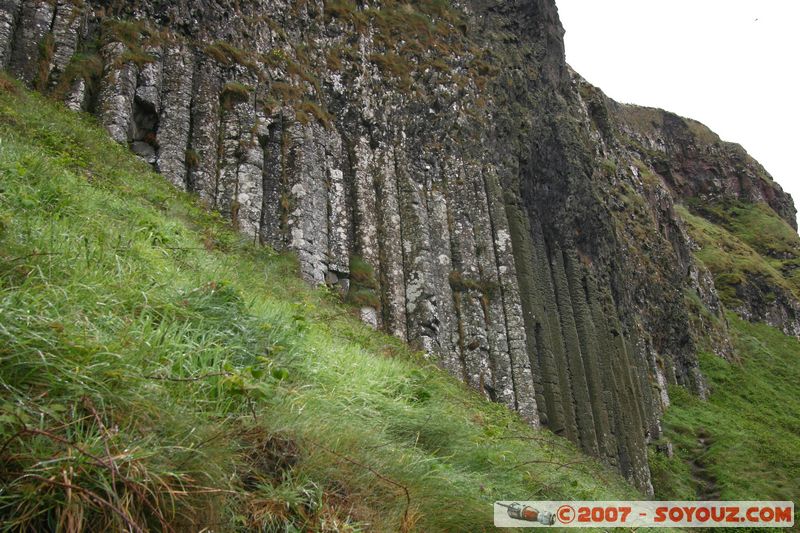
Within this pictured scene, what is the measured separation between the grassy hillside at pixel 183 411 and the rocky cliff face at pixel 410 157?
10412 millimetres

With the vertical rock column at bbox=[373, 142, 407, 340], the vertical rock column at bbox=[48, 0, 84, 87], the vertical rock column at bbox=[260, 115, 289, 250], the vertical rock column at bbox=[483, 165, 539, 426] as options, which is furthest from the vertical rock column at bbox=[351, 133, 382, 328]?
the vertical rock column at bbox=[48, 0, 84, 87]

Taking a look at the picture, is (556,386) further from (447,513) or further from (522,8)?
(522,8)

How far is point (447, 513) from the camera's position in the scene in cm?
410

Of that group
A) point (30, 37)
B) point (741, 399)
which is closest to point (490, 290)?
point (30, 37)

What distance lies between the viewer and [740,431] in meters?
34.9

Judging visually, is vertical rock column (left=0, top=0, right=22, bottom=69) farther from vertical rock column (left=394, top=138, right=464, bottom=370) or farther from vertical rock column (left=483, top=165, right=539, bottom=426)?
vertical rock column (left=483, top=165, right=539, bottom=426)

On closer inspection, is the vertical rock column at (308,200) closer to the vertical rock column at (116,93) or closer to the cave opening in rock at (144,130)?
the cave opening in rock at (144,130)

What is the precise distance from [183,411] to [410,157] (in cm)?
2070

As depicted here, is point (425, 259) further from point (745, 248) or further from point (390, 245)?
point (745, 248)

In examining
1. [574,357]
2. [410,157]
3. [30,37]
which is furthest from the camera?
[574,357]

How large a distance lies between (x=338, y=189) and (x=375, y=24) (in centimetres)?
1020

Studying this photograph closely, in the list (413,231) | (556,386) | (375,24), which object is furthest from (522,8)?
(556,386)

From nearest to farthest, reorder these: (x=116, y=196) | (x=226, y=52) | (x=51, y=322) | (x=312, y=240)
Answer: (x=51, y=322) → (x=116, y=196) → (x=312, y=240) → (x=226, y=52)

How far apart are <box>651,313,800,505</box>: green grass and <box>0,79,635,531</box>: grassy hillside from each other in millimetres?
25002
